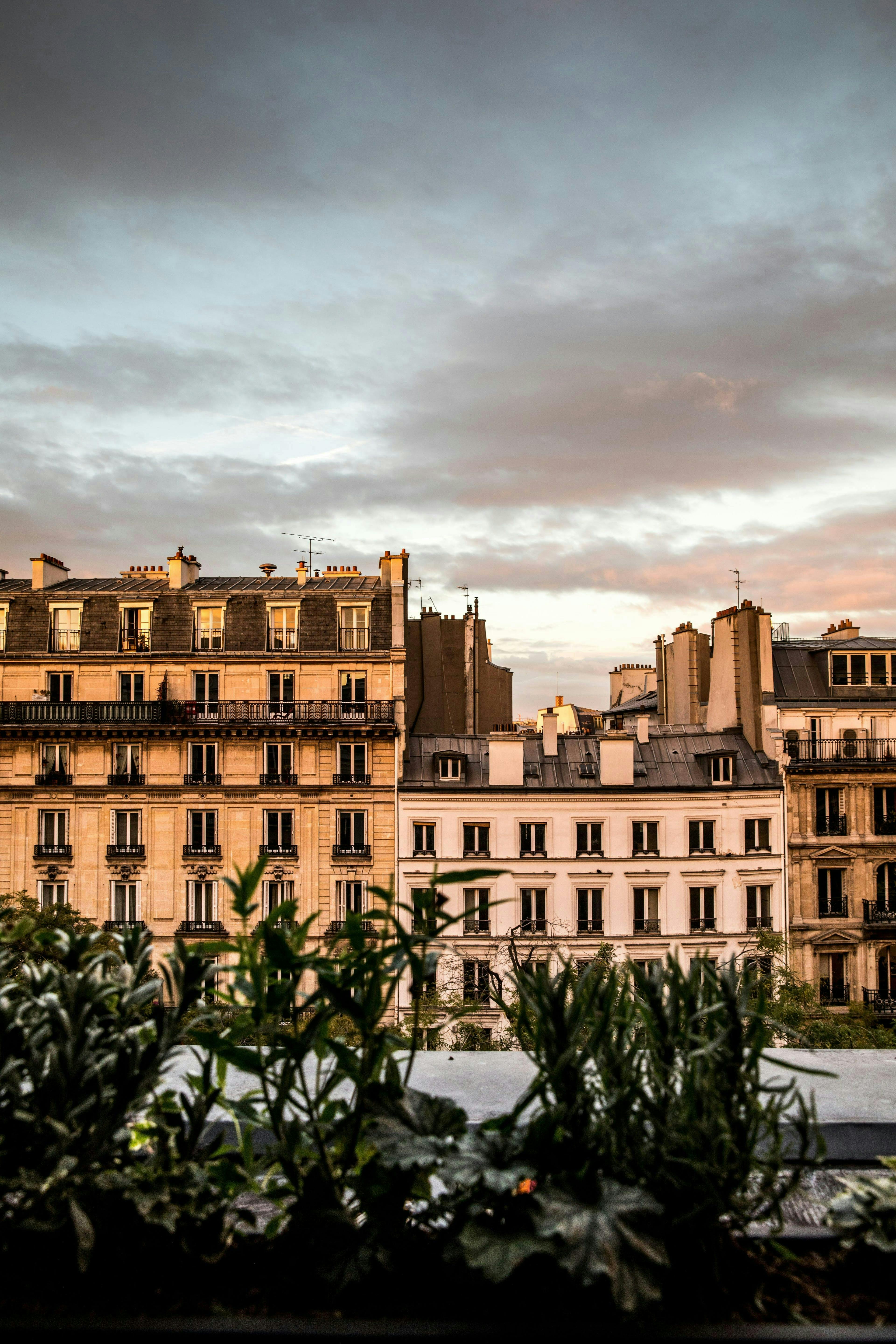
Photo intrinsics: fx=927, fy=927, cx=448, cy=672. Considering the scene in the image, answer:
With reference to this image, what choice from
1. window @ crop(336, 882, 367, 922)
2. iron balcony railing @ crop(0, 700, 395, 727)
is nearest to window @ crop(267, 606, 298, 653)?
iron balcony railing @ crop(0, 700, 395, 727)

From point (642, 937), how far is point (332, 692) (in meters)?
11.6

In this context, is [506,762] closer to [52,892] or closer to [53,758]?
[53,758]

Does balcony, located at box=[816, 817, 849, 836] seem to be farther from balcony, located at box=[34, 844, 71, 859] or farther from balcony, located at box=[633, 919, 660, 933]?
balcony, located at box=[34, 844, 71, 859]

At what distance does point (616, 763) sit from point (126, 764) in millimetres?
14568

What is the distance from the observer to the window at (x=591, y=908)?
1059 inches

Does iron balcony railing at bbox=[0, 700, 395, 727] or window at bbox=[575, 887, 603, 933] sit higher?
iron balcony railing at bbox=[0, 700, 395, 727]

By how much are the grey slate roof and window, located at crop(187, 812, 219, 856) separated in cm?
563

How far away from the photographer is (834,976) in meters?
27.8

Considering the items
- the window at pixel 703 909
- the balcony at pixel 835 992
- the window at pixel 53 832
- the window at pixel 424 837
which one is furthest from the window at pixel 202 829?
the balcony at pixel 835 992

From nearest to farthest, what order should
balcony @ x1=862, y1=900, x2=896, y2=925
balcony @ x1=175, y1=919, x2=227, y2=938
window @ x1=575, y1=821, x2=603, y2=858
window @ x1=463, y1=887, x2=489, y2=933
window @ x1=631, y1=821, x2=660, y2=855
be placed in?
balcony @ x1=175, y1=919, x2=227, y2=938 < window @ x1=463, y1=887, x2=489, y2=933 < window @ x1=575, y1=821, x2=603, y2=858 < window @ x1=631, y1=821, x2=660, y2=855 < balcony @ x1=862, y1=900, x2=896, y2=925

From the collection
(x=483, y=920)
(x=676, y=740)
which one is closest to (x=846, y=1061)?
(x=483, y=920)

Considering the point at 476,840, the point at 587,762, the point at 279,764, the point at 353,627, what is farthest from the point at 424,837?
the point at 353,627

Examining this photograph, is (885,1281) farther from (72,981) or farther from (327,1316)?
(72,981)

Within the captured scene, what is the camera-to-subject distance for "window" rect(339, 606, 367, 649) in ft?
92.0
